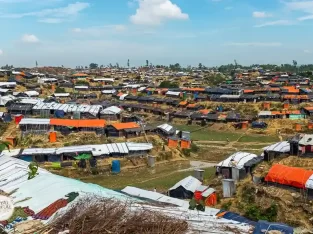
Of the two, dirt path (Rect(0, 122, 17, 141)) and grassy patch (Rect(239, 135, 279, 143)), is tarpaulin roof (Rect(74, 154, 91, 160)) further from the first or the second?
grassy patch (Rect(239, 135, 279, 143))

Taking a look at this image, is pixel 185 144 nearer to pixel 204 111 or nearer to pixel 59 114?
pixel 59 114

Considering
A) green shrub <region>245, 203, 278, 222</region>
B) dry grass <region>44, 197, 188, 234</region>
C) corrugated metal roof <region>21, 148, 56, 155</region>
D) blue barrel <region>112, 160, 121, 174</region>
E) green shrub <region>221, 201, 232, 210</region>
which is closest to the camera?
dry grass <region>44, 197, 188, 234</region>

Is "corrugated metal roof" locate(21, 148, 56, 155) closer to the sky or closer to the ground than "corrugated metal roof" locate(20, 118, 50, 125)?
closer to the ground

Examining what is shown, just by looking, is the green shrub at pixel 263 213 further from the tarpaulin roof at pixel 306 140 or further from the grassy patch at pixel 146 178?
the grassy patch at pixel 146 178

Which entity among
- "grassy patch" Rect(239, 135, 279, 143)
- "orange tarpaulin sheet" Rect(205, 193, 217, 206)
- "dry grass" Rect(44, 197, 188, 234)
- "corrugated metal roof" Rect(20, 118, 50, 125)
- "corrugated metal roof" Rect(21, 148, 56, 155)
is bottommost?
"grassy patch" Rect(239, 135, 279, 143)

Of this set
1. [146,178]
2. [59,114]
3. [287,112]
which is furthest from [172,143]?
[287,112]

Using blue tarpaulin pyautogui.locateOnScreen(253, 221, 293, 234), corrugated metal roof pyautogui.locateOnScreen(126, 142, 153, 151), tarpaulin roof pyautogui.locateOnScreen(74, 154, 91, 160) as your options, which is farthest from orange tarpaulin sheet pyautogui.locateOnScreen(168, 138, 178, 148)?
blue tarpaulin pyautogui.locateOnScreen(253, 221, 293, 234)
